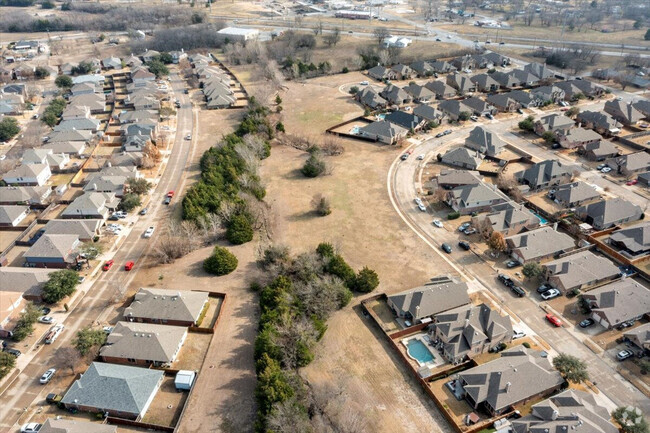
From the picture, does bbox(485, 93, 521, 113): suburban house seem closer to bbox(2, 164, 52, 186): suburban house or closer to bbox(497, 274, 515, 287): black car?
bbox(497, 274, 515, 287): black car

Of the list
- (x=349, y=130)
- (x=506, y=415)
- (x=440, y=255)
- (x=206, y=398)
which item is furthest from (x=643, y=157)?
(x=206, y=398)

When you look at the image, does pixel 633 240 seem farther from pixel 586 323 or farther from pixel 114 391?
pixel 114 391

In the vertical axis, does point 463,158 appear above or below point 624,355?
above

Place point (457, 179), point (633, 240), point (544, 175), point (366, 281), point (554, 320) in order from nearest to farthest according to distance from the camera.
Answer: point (554, 320)
point (366, 281)
point (633, 240)
point (457, 179)
point (544, 175)

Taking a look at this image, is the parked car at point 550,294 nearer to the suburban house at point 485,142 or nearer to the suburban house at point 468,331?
the suburban house at point 468,331

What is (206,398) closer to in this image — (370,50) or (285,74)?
(285,74)

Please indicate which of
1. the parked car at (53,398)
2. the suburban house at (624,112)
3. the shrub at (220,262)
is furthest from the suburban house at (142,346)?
the suburban house at (624,112)

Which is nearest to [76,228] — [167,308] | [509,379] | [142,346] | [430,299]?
[167,308]
